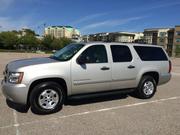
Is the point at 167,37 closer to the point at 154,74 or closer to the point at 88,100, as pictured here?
the point at 154,74

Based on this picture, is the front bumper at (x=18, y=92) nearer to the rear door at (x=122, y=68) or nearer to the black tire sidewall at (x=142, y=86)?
the rear door at (x=122, y=68)

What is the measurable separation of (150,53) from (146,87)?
3.71 feet

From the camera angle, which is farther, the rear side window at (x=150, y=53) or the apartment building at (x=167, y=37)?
the apartment building at (x=167, y=37)

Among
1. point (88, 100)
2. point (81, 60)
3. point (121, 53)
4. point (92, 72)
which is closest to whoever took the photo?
point (81, 60)

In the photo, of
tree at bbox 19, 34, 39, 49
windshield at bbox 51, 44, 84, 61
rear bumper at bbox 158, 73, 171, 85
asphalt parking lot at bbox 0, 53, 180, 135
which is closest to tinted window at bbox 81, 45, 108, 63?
windshield at bbox 51, 44, 84, 61

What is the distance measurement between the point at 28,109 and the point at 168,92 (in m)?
5.36

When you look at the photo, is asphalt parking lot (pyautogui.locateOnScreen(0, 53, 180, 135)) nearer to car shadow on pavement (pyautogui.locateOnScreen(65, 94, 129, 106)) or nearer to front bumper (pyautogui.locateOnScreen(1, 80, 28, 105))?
car shadow on pavement (pyautogui.locateOnScreen(65, 94, 129, 106))

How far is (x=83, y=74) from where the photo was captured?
5.68 meters

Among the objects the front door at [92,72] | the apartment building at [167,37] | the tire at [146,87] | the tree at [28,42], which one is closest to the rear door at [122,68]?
the front door at [92,72]

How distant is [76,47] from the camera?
20.1ft

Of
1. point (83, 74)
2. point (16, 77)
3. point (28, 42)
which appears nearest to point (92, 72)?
point (83, 74)

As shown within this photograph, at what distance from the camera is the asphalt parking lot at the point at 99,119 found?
4.46 meters

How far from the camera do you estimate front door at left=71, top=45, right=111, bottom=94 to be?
5617 mm

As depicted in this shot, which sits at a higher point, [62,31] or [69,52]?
[62,31]
